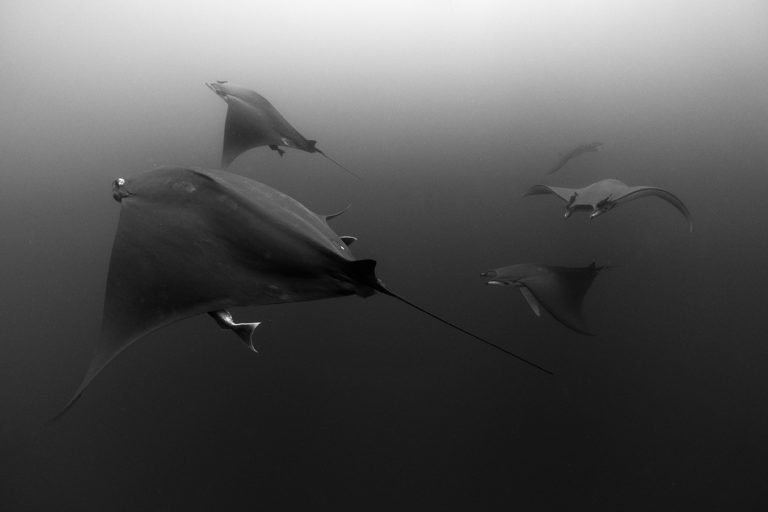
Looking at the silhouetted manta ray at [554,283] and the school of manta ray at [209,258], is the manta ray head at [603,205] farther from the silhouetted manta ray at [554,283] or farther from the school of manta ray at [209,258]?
the school of manta ray at [209,258]

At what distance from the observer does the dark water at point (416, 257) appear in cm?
290

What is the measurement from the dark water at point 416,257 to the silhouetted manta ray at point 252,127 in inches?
62.2

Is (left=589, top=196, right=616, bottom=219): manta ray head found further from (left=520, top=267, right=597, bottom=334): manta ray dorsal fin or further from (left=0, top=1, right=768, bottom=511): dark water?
(left=0, top=1, right=768, bottom=511): dark water

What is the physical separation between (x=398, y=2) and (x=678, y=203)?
10.5 feet

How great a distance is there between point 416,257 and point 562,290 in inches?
69.6

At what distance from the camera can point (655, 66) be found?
13.5 ft

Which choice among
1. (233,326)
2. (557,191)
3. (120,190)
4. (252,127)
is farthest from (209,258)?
(557,191)

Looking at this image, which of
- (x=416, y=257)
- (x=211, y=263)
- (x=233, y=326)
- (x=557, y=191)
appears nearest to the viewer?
(x=211, y=263)

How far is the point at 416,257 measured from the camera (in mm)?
3561

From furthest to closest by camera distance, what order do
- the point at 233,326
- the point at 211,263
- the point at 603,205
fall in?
the point at 603,205, the point at 233,326, the point at 211,263

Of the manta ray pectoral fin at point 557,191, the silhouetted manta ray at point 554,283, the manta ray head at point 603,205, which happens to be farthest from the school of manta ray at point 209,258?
the manta ray pectoral fin at point 557,191

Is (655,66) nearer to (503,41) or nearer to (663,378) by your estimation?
(503,41)

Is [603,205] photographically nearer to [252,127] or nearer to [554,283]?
[554,283]

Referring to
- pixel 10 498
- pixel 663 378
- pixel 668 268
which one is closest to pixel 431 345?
pixel 663 378
